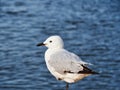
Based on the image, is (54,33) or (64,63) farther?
(54,33)

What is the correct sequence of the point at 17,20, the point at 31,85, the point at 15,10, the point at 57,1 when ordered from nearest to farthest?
the point at 31,85
the point at 17,20
the point at 15,10
the point at 57,1

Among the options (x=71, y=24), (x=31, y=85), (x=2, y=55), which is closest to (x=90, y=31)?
(x=71, y=24)

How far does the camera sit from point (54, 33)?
13938 millimetres

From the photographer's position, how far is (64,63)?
780cm

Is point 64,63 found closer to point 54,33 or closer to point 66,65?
point 66,65

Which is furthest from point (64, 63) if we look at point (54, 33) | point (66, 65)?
point (54, 33)

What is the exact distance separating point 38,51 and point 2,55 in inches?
32.6

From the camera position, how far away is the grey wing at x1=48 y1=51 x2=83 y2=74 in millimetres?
7605

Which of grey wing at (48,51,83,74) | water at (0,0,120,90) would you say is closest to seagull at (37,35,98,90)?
grey wing at (48,51,83,74)

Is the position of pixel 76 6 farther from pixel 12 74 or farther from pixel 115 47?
pixel 12 74

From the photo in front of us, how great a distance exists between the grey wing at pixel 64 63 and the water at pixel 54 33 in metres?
2.74

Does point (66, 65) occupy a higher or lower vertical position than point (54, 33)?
lower

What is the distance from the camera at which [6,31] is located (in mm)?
14172

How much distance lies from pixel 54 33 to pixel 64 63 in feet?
20.2
